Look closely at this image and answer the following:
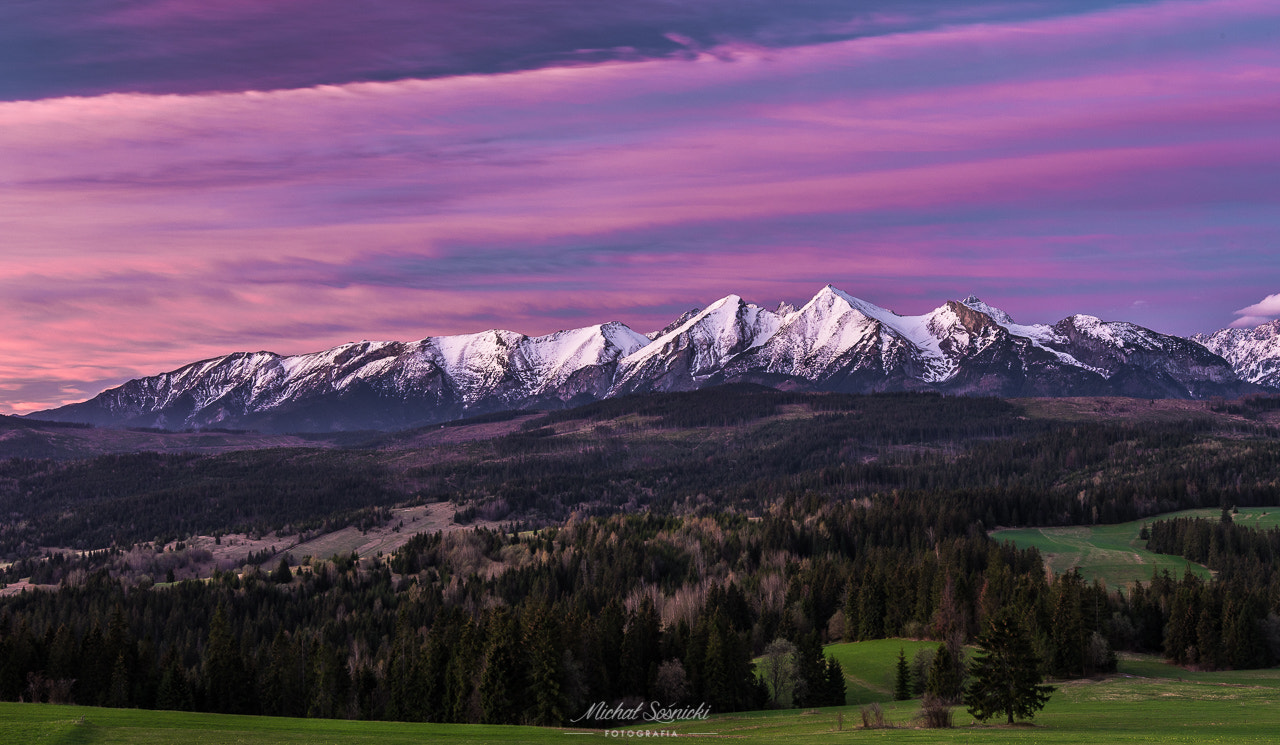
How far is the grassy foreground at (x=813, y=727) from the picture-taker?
5481 cm

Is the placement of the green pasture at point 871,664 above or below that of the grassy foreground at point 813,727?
below

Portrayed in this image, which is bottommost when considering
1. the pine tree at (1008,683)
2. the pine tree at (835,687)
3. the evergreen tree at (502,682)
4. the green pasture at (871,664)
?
the green pasture at (871,664)

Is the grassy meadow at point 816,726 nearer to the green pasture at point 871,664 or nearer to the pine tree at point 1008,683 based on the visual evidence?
the pine tree at point 1008,683

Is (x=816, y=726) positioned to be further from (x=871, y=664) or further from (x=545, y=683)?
(x=871, y=664)

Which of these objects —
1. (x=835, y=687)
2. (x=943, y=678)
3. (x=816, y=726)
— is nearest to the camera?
(x=816, y=726)

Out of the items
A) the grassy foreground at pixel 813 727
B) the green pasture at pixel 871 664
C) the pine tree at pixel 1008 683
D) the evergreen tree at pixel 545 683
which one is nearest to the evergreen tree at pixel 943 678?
the grassy foreground at pixel 813 727

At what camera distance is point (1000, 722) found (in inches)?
2785

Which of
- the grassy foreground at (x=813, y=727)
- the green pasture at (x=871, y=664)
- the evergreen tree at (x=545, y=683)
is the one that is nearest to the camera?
the grassy foreground at (x=813, y=727)

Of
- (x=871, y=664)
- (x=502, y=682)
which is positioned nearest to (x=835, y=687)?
(x=871, y=664)

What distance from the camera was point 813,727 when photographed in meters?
75.9

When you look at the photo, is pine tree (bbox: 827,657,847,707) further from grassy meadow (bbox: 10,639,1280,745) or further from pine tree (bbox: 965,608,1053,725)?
pine tree (bbox: 965,608,1053,725)

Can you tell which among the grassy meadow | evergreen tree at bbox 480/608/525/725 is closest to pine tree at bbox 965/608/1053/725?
the grassy meadow

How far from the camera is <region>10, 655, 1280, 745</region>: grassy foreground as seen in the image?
5481 centimetres

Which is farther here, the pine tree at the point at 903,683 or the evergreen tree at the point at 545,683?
the pine tree at the point at 903,683
